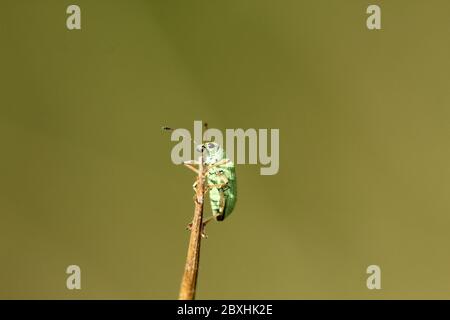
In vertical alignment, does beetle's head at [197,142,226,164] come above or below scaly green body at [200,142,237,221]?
above

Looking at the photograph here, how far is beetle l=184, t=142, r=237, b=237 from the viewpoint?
2.21m

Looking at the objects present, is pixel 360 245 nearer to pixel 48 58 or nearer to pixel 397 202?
pixel 397 202

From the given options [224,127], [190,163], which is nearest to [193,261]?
[190,163]

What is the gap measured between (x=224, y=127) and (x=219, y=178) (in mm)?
2858

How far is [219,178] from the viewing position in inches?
89.5

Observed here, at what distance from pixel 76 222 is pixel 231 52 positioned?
256 centimetres

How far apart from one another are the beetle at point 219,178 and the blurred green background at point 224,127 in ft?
8.68

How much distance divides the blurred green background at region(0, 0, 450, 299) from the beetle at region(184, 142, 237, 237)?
2645 mm

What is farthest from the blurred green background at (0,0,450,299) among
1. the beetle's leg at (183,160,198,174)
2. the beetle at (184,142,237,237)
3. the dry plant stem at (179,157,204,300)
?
the dry plant stem at (179,157,204,300)

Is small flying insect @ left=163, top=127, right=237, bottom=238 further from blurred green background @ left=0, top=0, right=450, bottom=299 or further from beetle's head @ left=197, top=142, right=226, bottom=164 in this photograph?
blurred green background @ left=0, top=0, right=450, bottom=299

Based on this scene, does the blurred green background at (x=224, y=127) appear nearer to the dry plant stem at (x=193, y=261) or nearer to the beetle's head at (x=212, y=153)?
the beetle's head at (x=212, y=153)

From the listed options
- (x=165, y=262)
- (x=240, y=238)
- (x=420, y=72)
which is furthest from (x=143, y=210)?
(x=420, y=72)

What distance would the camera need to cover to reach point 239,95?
211 inches

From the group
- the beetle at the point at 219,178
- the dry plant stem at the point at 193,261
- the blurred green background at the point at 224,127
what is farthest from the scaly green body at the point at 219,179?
the blurred green background at the point at 224,127
